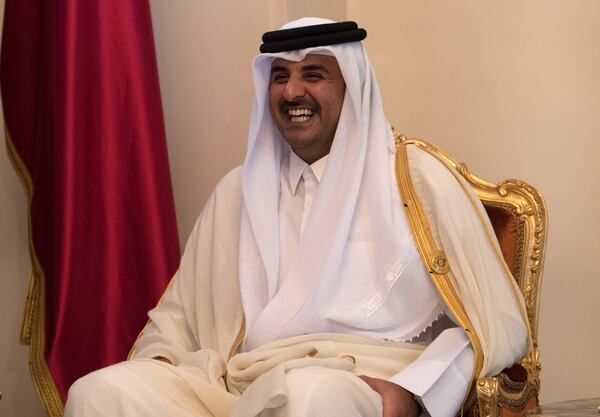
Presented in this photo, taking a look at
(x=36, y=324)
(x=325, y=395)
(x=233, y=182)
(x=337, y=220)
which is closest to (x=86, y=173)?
(x=36, y=324)

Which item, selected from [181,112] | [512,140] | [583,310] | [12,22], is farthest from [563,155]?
[12,22]

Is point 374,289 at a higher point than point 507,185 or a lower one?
lower

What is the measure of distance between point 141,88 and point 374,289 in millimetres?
1458

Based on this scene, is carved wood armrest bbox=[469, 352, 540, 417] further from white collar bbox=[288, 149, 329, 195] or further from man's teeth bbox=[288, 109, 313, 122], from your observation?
man's teeth bbox=[288, 109, 313, 122]

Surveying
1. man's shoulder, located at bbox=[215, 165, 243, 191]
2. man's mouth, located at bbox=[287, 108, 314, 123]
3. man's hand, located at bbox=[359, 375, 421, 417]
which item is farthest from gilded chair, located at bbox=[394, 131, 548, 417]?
man's shoulder, located at bbox=[215, 165, 243, 191]

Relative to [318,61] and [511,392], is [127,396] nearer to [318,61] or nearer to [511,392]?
[511,392]

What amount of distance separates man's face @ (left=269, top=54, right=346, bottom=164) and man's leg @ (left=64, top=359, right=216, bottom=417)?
0.97 meters

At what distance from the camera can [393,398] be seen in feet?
9.64

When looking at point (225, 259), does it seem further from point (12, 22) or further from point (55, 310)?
point (12, 22)

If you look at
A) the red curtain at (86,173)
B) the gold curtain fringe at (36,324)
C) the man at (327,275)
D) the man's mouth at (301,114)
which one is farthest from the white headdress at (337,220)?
the gold curtain fringe at (36,324)

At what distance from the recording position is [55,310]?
419 cm

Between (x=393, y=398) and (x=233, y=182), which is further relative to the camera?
(x=233, y=182)

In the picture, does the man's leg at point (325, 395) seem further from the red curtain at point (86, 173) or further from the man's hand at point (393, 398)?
the red curtain at point (86, 173)

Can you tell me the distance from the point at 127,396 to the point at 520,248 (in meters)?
1.37
